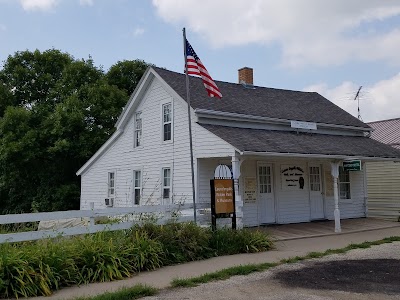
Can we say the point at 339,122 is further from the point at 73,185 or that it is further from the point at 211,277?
the point at 73,185

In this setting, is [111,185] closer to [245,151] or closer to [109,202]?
[109,202]

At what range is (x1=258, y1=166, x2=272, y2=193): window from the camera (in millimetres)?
15922

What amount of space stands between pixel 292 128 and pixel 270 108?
1.38 metres

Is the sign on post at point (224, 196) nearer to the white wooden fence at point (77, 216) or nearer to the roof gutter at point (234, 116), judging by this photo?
the white wooden fence at point (77, 216)

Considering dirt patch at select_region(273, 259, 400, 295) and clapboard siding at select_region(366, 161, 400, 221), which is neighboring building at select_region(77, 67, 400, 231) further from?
dirt patch at select_region(273, 259, 400, 295)

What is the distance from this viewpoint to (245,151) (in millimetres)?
12547

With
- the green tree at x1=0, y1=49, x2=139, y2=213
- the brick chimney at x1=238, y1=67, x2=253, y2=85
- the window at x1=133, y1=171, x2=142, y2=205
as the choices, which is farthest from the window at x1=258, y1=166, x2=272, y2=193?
the green tree at x1=0, y1=49, x2=139, y2=213

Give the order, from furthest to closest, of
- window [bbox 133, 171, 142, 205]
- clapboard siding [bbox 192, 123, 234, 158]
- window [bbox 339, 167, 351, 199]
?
1. window [bbox 339, 167, 351, 199]
2. window [bbox 133, 171, 142, 205]
3. clapboard siding [bbox 192, 123, 234, 158]

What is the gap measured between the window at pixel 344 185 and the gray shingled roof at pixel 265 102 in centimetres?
243

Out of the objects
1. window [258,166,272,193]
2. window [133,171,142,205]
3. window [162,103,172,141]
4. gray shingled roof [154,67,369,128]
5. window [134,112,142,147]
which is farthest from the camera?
window [134,112,142,147]

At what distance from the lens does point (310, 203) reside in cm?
1725

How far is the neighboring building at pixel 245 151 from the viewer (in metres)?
14.9

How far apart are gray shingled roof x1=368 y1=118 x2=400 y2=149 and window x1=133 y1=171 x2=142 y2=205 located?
14.1 meters

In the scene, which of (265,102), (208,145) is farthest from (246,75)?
(208,145)
